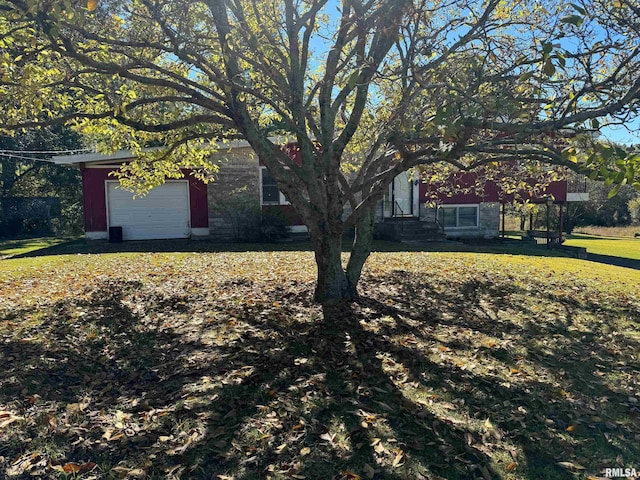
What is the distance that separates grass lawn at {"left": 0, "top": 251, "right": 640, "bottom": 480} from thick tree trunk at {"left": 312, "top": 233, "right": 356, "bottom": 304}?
28 cm

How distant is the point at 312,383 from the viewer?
414 cm

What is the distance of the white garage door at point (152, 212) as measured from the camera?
16.9 m

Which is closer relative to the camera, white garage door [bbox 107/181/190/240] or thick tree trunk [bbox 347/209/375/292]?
thick tree trunk [bbox 347/209/375/292]

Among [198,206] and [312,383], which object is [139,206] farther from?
[312,383]

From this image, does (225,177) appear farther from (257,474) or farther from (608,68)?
(257,474)

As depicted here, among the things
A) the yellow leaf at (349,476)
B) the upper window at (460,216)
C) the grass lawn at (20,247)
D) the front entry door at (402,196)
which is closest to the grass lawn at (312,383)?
the yellow leaf at (349,476)

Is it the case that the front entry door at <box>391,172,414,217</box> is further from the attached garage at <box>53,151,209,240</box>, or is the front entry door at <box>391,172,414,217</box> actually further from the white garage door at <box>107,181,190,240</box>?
the white garage door at <box>107,181,190,240</box>

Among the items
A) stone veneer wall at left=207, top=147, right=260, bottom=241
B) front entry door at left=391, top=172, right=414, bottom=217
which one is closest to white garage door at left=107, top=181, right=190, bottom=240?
stone veneer wall at left=207, top=147, right=260, bottom=241

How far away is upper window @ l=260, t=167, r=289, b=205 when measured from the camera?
1747 centimetres

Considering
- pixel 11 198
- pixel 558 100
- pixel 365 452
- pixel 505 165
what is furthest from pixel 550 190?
pixel 11 198

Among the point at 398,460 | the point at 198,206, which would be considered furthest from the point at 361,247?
the point at 198,206

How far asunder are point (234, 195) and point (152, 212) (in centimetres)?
333

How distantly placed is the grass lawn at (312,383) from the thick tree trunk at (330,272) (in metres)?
0.28

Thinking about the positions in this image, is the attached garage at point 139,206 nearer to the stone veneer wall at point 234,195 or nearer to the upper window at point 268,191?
the stone veneer wall at point 234,195
